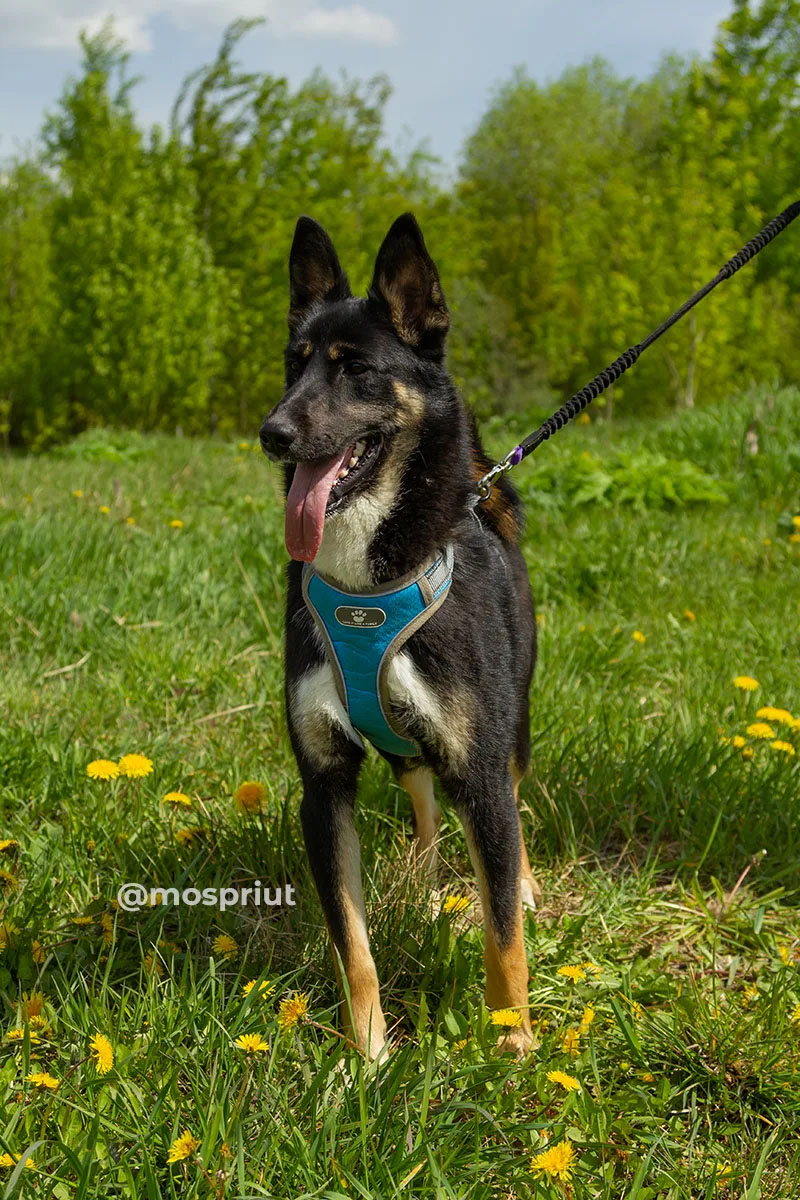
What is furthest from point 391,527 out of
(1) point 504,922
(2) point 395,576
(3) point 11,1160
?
(3) point 11,1160

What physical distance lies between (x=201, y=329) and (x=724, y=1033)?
18.1 m

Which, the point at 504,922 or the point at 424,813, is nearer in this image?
the point at 504,922

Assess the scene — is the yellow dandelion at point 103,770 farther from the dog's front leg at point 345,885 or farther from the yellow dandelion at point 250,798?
the dog's front leg at point 345,885

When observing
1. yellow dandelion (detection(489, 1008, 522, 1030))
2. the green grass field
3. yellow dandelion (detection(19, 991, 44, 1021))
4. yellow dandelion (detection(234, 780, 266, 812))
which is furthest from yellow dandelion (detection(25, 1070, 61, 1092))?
yellow dandelion (detection(234, 780, 266, 812))

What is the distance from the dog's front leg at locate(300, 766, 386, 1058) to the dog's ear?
121cm

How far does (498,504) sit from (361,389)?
733mm

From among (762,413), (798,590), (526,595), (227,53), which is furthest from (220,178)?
(526,595)

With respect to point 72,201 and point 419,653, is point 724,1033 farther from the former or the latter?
point 72,201

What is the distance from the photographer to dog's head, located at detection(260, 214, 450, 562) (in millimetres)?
2223

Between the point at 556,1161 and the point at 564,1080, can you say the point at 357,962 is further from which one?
the point at 556,1161

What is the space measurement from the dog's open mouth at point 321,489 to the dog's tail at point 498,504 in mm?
363

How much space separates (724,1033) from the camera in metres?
2.20

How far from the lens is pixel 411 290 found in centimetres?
241

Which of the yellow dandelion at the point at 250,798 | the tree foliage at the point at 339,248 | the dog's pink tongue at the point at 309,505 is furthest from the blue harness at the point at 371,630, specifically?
the tree foliage at the point at 339,248
